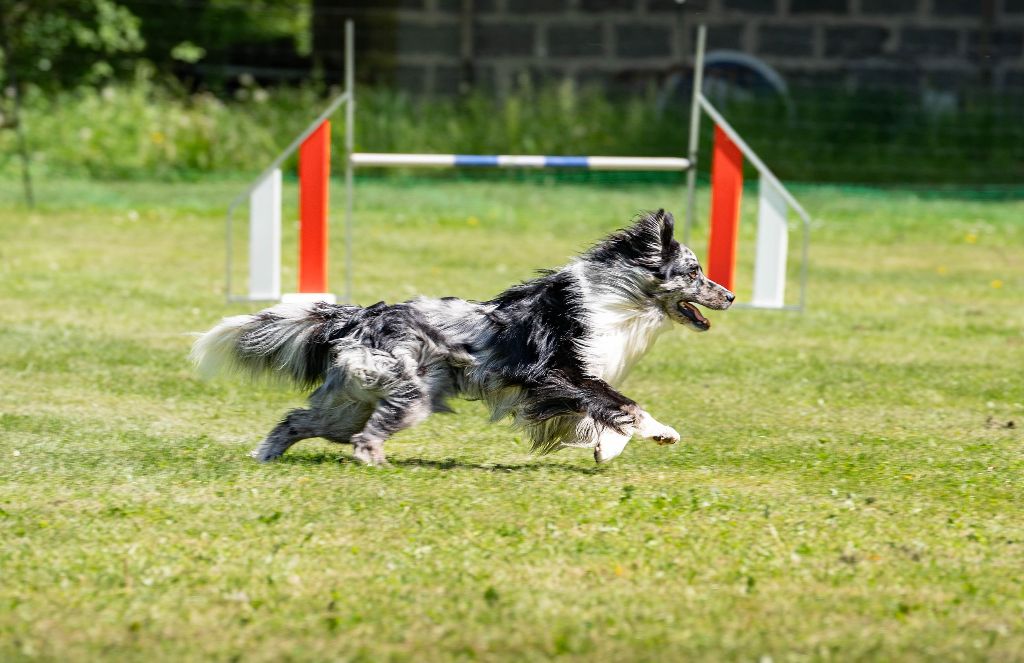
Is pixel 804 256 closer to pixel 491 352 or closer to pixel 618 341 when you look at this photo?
pixel 618 341

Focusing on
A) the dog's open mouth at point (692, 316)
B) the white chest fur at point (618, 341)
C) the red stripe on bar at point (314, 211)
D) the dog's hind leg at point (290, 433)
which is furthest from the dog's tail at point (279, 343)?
the red stripe on bar at point (314, 211)

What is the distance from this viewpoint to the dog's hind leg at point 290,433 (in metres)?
5.86

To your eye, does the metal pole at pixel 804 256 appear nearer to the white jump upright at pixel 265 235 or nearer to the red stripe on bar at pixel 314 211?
the red stripe on bar at pixel 314 211

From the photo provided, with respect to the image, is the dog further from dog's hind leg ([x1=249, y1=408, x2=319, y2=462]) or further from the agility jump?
the agility jump

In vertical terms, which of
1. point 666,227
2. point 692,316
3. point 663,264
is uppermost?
point 666,227

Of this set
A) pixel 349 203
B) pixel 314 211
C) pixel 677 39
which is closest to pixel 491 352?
pixel 314 211

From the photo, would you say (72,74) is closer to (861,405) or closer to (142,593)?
(861,405)

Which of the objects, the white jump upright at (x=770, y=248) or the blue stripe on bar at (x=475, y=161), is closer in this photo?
the blue stripe on bar at (x=475, y=161)

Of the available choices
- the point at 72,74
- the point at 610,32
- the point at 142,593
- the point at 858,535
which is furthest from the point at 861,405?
the point at 72,74

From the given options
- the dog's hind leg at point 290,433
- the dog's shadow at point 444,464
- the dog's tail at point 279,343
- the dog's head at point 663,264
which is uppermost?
the dog's head at point 663,264

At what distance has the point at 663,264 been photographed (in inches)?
236

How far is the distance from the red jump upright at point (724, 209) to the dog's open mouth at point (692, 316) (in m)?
3.48

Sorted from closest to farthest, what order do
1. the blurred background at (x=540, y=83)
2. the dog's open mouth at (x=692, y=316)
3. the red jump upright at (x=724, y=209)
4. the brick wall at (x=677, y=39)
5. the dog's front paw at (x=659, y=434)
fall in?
the dog's front paw at (x=659, y=434)
the dog's open mouth at (x=692, y=316)
the red jump upright at (x=724, y=209)
the blurred background at (x=540, y=83)
the brick wall at (x=677, y=39)

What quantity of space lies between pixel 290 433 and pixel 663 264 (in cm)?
173
